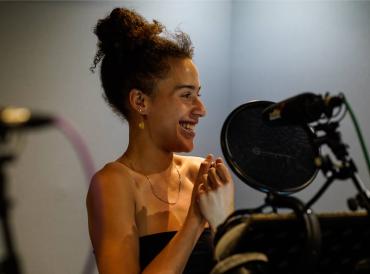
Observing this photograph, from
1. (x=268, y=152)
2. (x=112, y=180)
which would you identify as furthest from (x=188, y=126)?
(x=268, y=152)

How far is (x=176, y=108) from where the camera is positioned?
116cm

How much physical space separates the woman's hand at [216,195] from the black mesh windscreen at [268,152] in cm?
14

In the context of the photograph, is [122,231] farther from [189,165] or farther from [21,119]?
[21,119]

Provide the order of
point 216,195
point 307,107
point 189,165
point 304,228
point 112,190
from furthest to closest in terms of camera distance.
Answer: point 189,165, point 112,190, point 216,195, point 307,107, point 304,228

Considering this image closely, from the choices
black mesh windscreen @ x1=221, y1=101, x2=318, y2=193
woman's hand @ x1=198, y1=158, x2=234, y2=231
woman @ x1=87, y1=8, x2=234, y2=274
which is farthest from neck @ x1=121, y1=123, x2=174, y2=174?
black mesh windscreen @ x1=221, y1=101, x2=318, y2=193

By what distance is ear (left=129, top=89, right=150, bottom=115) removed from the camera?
1188 millimetres

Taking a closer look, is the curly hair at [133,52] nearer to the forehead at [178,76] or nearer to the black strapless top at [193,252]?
the forehead at [178,76]

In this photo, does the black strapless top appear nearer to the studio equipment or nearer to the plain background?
the plain background

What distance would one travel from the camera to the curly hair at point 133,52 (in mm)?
1182

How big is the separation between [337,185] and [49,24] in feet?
3.81

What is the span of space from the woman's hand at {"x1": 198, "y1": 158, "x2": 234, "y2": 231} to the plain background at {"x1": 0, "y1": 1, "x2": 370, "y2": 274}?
0.37 m

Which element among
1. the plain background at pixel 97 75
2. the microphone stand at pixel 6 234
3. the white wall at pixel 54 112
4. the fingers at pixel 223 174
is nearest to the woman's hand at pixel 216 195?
the fingers at pixel 223 174

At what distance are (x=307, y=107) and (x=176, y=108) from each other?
1.93 ft

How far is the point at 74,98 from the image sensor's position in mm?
1455
